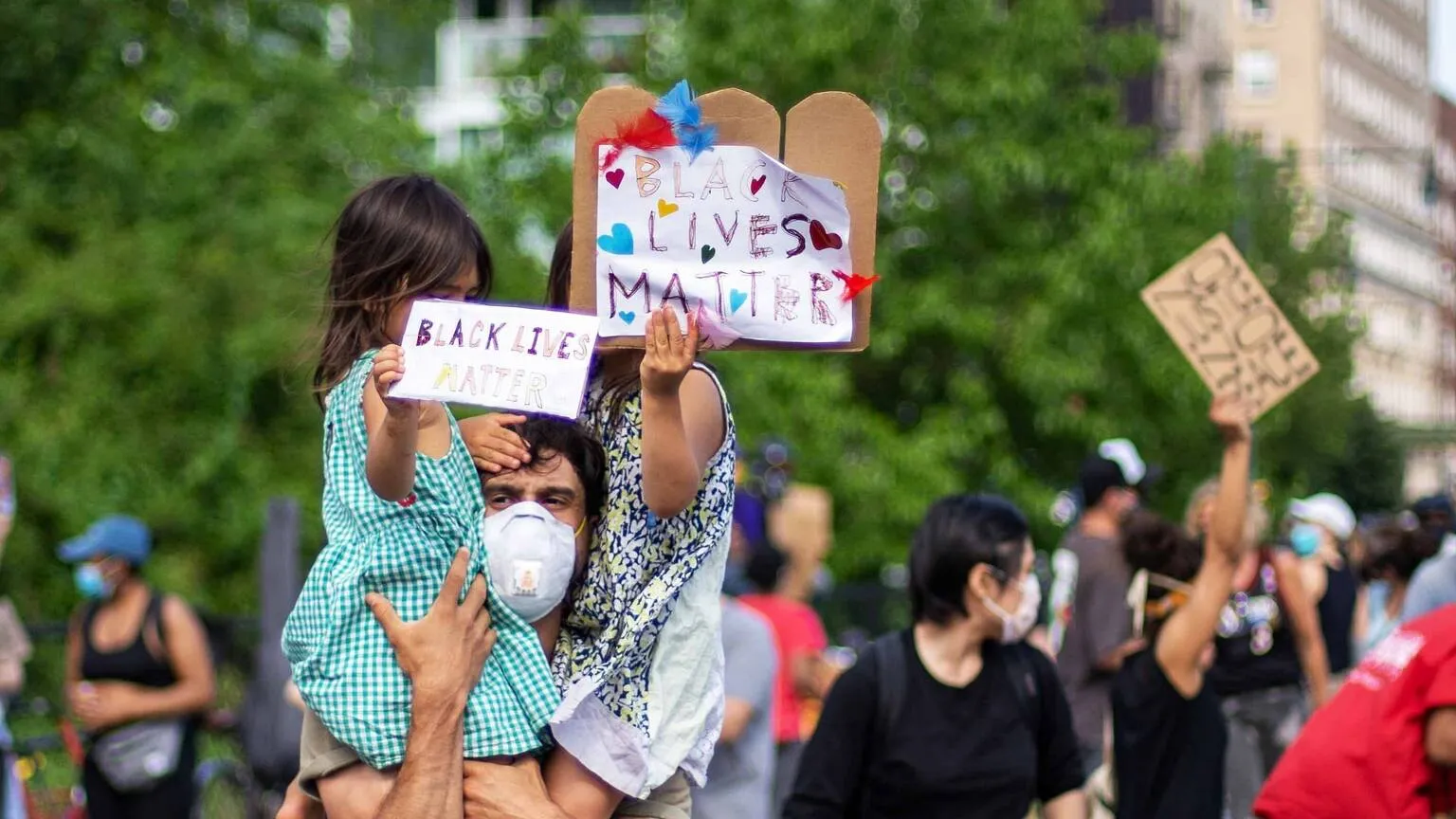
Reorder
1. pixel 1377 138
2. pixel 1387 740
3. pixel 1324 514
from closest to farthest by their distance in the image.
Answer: pixel 1387 740 → pixel 1324 514 → pixel 1377 138

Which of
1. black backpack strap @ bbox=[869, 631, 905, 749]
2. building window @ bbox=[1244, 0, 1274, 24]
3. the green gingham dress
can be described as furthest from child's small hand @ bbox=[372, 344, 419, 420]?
building window @ bbox=[1244, 0, 1274, 24]

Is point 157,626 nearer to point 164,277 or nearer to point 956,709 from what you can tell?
point 956,709

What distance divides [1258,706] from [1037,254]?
20.1 metres

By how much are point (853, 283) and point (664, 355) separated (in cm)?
44

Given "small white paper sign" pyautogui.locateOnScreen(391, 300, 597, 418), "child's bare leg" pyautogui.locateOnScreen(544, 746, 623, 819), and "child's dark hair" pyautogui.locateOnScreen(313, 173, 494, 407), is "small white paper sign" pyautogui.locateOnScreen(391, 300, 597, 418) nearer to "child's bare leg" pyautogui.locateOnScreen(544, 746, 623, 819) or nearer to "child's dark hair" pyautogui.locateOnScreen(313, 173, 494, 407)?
"child's dark hair" pyautogui.locateOnScreen(313, 173, 494, 407)

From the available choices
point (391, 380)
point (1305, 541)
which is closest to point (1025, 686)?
point (391, 380)

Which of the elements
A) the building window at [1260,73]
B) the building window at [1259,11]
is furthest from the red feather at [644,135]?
the building window at [1259,11]

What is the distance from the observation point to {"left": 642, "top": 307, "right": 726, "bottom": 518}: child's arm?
3.39 meters

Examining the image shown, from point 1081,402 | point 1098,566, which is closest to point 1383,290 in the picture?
point 1081,402

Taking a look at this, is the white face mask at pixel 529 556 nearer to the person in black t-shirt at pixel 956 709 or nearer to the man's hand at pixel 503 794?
the man's hand at pixel 503 794

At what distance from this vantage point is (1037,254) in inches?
1112

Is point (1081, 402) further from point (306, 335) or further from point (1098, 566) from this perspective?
point (306, 335)

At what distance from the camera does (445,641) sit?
3.47 metres

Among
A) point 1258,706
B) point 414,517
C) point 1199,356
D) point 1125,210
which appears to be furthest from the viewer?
point 1125,210
